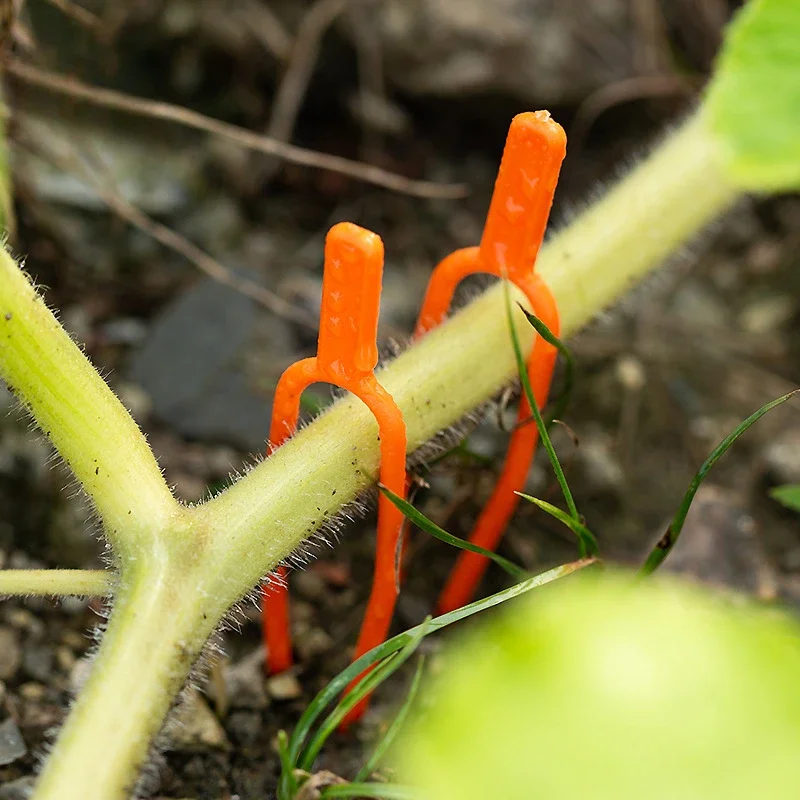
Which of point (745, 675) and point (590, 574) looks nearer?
point (745, 675)

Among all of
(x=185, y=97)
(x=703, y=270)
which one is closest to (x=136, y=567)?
(x=185, y=97)

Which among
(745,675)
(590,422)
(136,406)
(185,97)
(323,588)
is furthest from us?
(185,97)

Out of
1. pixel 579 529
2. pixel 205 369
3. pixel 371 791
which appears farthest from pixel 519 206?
pixel 205 369

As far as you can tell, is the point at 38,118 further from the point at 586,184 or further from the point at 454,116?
the point at 586,184

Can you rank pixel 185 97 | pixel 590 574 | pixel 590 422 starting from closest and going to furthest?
pixel 590 574 → pixel 590 422 → pixel 185 97

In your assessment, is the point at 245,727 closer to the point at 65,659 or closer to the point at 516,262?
the point at 65,659

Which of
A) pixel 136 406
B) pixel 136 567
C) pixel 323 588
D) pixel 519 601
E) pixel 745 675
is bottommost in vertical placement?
pixel 323 588

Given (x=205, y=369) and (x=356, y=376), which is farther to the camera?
(x=205, y=369)
